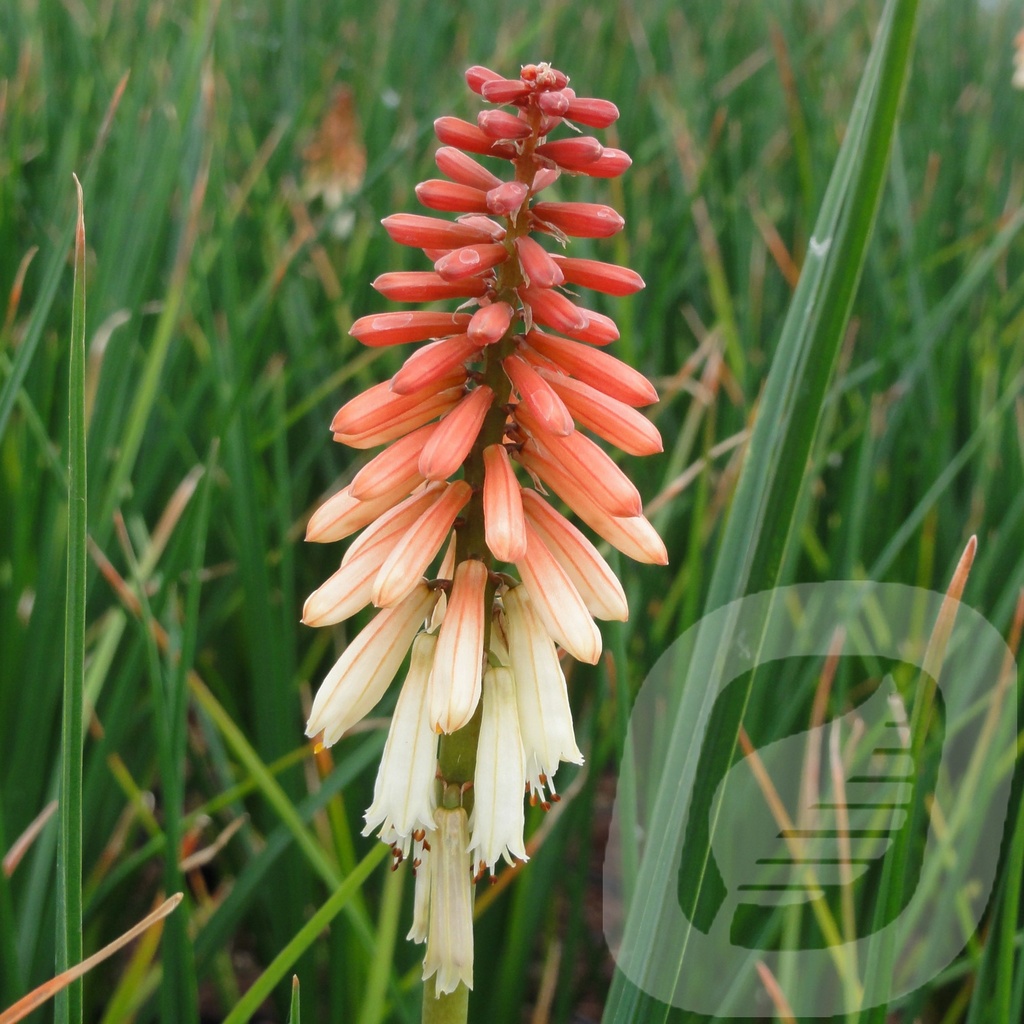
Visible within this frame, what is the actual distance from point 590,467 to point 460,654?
235mm

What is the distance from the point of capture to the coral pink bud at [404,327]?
1176mm

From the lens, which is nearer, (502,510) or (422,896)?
(502,510)

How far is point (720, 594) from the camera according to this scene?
1.11 metres

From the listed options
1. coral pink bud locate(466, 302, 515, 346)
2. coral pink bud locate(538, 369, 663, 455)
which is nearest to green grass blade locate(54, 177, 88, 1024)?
coral pink bud locate(466, 302, 515, 346)

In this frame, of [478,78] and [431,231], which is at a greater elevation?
[478,78]

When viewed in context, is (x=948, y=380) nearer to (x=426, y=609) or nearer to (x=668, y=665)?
(x=668, y=665)

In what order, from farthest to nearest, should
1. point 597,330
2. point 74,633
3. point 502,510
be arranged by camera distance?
point 597,330
point 502,510
point 74,633

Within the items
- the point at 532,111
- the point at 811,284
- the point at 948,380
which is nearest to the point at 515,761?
the point at 811,284

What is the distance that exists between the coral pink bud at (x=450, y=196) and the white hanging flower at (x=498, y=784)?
522 millimetres

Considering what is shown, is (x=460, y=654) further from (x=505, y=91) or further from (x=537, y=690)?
(x=505, y=91)

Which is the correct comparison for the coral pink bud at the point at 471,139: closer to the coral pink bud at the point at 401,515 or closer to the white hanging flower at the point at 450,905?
the coral pink bud at the point at 401,515

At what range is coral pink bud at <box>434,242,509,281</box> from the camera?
110 centimetres

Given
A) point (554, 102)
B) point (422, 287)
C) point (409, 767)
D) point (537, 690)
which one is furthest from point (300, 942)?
point (554, 102)

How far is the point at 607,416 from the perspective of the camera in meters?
1.17
